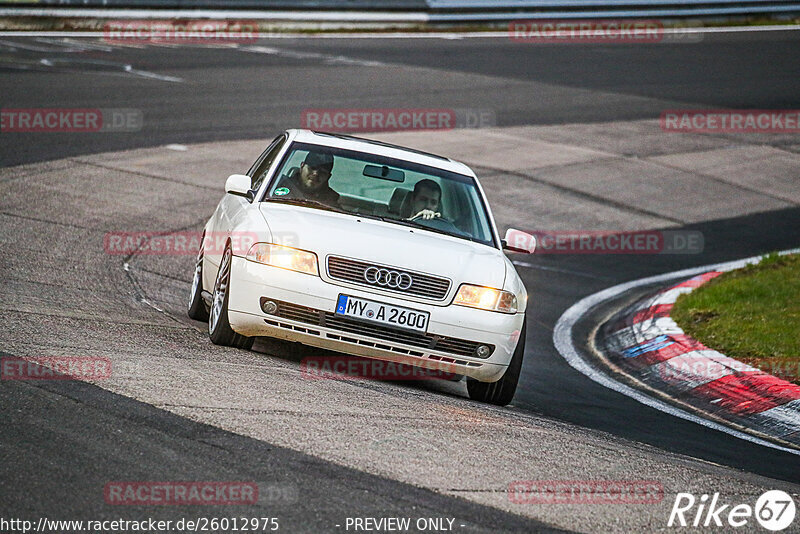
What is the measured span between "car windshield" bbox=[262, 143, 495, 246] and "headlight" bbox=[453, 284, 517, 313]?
0.75 metres

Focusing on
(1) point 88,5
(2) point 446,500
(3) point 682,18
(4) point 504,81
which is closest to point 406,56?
(4) point 504,81

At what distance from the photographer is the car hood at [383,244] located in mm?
7184

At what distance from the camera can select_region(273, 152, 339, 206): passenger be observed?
8133 millimetres

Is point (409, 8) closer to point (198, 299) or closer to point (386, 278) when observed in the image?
point (198, 299)

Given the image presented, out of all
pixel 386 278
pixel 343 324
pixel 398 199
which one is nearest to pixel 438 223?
pixel 398 199

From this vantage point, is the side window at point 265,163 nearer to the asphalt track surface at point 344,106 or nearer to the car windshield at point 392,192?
the car windshield at point 392,192

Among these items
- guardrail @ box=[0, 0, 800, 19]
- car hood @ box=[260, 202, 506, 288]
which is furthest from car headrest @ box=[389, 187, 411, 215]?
guardrail @ box=[0, 0, 800, 19]

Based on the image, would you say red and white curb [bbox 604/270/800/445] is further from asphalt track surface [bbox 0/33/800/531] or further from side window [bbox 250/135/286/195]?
side window [bbox 250/135/286/195]

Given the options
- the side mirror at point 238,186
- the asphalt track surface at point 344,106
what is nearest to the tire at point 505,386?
the asphalt track surface at point 344,106

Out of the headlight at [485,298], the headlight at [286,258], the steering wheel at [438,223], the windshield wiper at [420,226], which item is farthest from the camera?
the steering wheel at [438,223]

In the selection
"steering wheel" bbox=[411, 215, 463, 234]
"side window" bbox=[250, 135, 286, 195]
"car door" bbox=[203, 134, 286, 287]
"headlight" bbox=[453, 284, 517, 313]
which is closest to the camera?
"headlight" bbox=[453, 284, 517, 313]

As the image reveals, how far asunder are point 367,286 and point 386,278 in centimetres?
13

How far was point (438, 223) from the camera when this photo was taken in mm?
8125

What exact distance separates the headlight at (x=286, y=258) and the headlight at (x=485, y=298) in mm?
937
